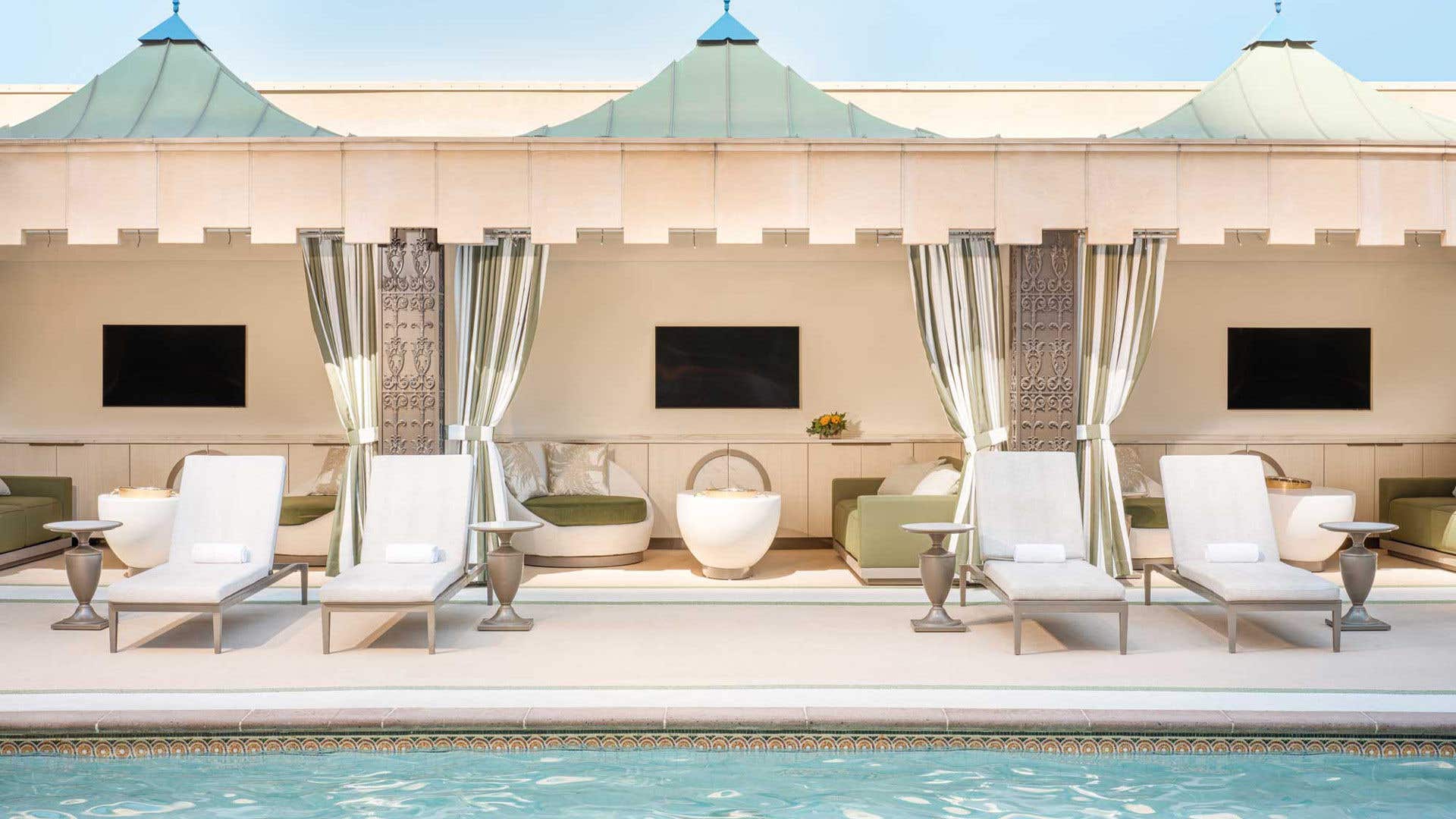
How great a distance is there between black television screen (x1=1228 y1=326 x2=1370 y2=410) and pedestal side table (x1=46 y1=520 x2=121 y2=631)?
30.3 ft

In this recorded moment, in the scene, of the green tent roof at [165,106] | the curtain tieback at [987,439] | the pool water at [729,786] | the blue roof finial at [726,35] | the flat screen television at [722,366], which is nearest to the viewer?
the pool water at [729,786]

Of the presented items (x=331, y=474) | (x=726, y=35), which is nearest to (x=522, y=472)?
(x=331, y=474)

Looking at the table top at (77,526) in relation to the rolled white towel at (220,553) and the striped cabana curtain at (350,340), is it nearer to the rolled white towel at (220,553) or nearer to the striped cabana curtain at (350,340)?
the rolled white towel at (220,553)

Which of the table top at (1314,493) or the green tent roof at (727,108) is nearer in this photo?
the green tent roof at (727,108)

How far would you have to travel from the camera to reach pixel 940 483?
27.8 feet

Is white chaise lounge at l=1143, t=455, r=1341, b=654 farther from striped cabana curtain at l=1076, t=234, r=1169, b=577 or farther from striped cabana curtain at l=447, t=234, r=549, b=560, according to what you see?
striped cabana curtain at l=447, t=234, r=549, b=560

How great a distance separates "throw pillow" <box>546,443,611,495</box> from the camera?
979 cm

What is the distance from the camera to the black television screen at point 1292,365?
10.4m

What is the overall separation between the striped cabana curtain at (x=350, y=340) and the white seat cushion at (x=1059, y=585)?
14.4 ft

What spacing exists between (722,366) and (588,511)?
2.13m

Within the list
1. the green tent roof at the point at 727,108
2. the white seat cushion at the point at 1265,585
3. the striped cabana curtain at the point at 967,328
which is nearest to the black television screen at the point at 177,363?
the green tent roof at the point at 727,108

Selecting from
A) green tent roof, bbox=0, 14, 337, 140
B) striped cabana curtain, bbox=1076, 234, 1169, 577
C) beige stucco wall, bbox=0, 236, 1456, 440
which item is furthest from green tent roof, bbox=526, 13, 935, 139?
green tent roof, bbox=0, 14, 337, 140

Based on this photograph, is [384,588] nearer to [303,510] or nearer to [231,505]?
[231,505]

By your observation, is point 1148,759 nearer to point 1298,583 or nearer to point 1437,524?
point 1298,583
